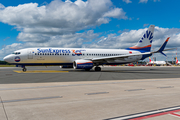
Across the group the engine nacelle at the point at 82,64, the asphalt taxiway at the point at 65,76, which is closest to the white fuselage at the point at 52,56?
the engine nacelle at the point at 82,64

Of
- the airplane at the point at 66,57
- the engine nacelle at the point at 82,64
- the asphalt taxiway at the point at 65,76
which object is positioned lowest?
the asphalt taxiway at the point at 65,76

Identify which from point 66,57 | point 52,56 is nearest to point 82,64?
point 66,57

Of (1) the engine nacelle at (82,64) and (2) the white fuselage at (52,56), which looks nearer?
(2) the white fuselage at (52,56)

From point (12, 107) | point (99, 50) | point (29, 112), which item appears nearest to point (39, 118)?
point (29, 112)

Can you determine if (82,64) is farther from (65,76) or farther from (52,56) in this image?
(65,76)

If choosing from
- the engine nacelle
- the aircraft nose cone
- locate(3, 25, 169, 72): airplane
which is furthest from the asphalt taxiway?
locate(3, 25, 169, 72): airplane

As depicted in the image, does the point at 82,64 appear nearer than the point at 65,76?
No

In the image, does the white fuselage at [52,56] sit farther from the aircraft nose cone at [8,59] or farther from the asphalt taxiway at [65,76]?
the asphalt taxiway at [65,76]

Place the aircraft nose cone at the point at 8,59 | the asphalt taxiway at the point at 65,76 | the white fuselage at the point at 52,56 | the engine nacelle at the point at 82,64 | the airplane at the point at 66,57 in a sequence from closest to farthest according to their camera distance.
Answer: the asphalt taxiway at the point at 65,76
the aircraft nose cone at the point at 8,59
the white fuselage at the point at 52,56
the airplane at the point at 66,57
the engine nacelle at the point at 82,64

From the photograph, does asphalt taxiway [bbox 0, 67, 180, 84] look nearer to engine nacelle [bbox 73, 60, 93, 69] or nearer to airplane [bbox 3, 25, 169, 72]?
engine nacelle [bbox 73, 60, 93, 69]

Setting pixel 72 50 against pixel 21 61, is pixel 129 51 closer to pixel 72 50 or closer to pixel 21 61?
pixel 72 50

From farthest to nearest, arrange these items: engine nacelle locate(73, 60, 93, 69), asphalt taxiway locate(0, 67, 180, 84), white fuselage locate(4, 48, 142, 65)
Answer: engine nacelle locate(73, 60, 93, 69)
white fuselage locate(4, 48, 142, 65)
asphalt taxiway locate(0, 67, 180, 84)

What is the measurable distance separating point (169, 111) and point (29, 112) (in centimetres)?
472

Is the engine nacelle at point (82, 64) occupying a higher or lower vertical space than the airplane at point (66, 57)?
lower
